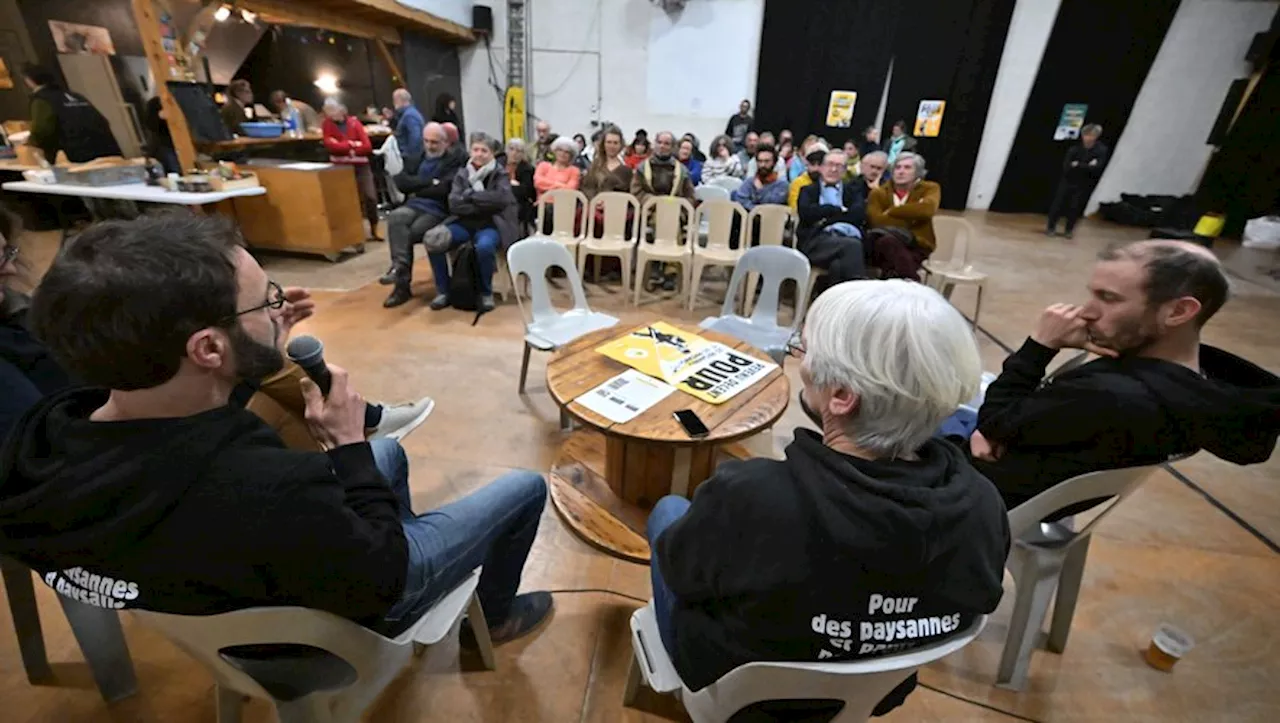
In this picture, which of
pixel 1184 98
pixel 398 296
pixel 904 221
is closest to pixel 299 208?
pixel 398 296

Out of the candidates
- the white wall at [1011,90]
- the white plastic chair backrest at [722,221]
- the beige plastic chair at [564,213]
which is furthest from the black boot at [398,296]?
the white wall at [1011,90]

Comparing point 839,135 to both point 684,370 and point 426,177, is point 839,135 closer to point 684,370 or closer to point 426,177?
point 426,177

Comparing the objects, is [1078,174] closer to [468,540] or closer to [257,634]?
[468,540]

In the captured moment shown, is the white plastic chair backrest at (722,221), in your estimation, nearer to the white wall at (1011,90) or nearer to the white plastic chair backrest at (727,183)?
the white plastic chair backrest at (727,183)

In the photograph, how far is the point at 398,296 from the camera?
407cm

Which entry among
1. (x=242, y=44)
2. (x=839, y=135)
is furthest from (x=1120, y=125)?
(x=242, y=44)

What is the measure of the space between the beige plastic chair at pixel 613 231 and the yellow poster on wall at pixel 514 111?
→ 5775mm

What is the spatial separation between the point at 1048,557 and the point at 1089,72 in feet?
32.1

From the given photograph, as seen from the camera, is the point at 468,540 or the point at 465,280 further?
the point at 465,280

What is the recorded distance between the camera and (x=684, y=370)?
205 cm

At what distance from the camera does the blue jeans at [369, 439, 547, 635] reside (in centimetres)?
116

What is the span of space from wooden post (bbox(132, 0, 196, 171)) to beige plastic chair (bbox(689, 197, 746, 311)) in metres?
4.14

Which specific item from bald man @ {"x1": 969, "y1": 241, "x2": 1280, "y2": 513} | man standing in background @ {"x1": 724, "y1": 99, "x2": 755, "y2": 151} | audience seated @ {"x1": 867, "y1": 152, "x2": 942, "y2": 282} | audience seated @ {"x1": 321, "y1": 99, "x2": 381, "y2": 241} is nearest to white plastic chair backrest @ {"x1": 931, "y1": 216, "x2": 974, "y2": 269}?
audience seated @ {"x1": 867, "y1": 152, "x2": 942, "y2": 282}

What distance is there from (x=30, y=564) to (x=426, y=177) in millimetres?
3832
